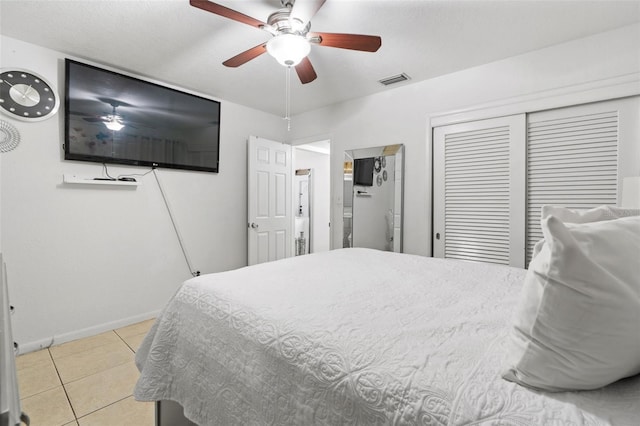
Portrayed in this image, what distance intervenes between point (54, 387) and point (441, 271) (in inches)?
102

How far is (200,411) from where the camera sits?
110 centimetres

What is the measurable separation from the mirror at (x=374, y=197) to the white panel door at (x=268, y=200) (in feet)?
3.17

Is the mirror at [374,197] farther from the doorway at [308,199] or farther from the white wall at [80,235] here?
the doorway at [308,199]

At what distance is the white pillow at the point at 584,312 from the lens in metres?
0.55

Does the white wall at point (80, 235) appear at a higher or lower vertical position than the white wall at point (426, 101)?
lower

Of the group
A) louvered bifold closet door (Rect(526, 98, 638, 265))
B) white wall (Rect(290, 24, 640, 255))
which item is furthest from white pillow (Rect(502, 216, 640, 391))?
white wall (Rect(290, 24, 640, 255))

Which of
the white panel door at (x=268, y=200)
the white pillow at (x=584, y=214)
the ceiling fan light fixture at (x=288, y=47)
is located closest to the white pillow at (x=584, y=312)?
the white pillow at (x=584, y=214)

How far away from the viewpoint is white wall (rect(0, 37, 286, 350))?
229 cm

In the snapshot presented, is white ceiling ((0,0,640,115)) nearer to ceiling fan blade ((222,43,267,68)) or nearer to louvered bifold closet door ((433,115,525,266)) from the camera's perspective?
ceiling fan blade ((222,43,267,68))

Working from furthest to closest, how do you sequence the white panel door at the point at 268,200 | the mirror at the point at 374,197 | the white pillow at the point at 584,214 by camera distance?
the white panel door at the point at 268,200, the mirror at the point at 374,197, the white pillow at the point at 584,214

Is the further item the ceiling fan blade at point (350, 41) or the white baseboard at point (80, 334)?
the white baseboard at point (80, 334)

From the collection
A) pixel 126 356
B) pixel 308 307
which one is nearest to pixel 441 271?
pixel 308 307

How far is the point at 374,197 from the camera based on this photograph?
339 centimetres

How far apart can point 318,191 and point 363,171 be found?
9.19ft
